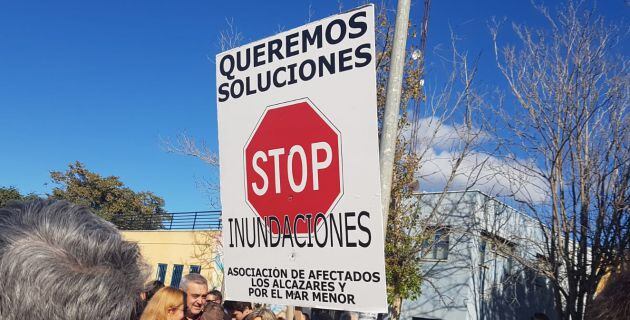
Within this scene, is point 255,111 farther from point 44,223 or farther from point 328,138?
point 44,223

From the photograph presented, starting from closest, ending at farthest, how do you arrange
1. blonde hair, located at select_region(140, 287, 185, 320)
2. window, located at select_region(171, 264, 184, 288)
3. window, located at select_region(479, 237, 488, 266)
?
blonde hair, located at select_region(140, 287, 185, 320)
window, located at select_region(479, 237, 488, 266)
window, located at select_region(171, 264, 184, 288)

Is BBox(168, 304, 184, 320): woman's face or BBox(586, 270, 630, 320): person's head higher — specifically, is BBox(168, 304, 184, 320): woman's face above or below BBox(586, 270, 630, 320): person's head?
below

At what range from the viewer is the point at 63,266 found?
1439 mm

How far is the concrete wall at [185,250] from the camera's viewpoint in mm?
22984

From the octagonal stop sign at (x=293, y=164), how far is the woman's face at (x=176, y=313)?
138 centimetres

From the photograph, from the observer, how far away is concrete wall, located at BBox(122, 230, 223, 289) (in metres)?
23.0

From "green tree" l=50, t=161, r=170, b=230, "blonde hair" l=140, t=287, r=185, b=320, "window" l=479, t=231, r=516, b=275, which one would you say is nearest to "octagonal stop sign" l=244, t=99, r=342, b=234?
"blonde hair" l=140, t=287, r=185, b=320

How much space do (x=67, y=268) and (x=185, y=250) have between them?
2388cm

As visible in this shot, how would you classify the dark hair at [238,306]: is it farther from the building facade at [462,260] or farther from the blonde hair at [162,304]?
the building facade at [462,260]

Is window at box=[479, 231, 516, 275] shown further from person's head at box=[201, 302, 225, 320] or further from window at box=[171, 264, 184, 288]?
window at box=[171, 264, 184, 288]

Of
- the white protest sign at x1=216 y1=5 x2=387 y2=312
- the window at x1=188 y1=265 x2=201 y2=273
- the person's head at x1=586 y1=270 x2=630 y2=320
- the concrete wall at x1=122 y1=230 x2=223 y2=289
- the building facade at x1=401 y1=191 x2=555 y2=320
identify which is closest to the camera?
the person's head at x1=586 y1=270 x2=630 y2=320

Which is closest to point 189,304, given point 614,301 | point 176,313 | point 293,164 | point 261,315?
point 261,315

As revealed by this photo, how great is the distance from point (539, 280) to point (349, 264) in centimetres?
2526

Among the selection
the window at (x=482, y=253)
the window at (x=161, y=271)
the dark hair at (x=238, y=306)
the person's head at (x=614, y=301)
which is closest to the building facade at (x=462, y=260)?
the window at (x=482, y=253)
